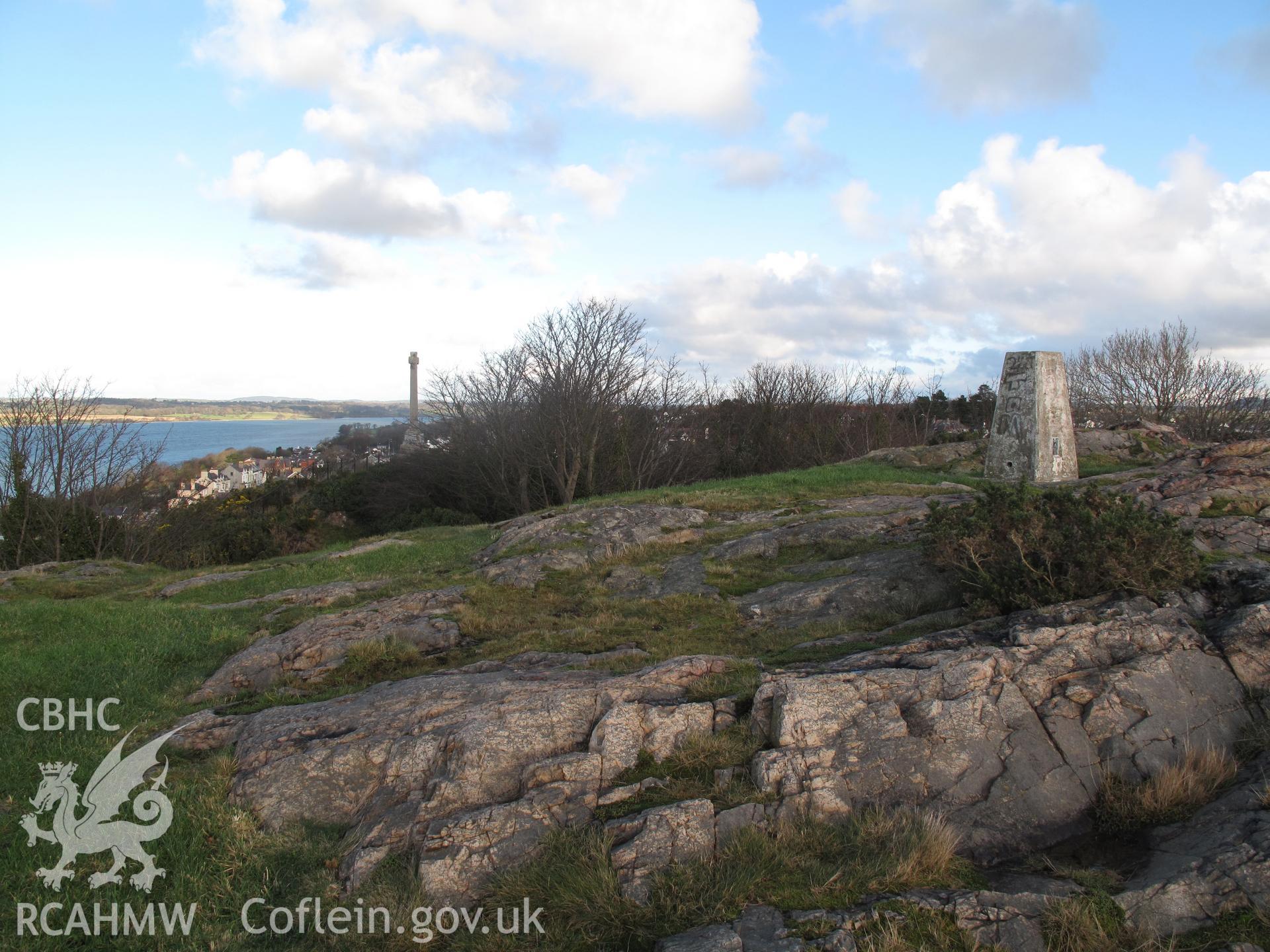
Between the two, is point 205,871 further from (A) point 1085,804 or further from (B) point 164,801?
(A) point 1085,804

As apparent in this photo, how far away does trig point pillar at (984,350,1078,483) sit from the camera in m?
14.1

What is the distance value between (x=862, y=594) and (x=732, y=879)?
452cm

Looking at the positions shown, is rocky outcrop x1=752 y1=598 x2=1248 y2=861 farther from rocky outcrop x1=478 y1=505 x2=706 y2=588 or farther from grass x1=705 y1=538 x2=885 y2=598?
rocky outcrop x1=478 y1=505 x2=706 y2=588

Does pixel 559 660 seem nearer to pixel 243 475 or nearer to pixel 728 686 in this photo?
pixel 728 686

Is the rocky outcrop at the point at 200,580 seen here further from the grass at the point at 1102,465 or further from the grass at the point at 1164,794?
the grass at the point at 1102,465

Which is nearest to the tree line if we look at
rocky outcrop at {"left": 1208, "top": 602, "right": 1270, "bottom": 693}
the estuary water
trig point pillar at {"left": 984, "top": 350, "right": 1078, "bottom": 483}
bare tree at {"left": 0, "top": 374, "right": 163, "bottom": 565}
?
bare tree at {"left": 0, "top": 374, "right": 163, "bottom": 565}

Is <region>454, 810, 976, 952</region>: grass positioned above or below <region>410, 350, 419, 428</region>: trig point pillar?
below

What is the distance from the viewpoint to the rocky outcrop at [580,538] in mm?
11047

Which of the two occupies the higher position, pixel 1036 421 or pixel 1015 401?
pixel 1015 401

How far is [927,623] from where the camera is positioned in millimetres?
6602

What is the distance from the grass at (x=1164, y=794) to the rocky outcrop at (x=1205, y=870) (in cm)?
9

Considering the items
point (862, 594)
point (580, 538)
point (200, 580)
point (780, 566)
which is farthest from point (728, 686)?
point (200, 580)

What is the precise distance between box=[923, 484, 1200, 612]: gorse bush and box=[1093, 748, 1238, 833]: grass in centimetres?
169

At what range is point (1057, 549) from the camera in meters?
6.19
